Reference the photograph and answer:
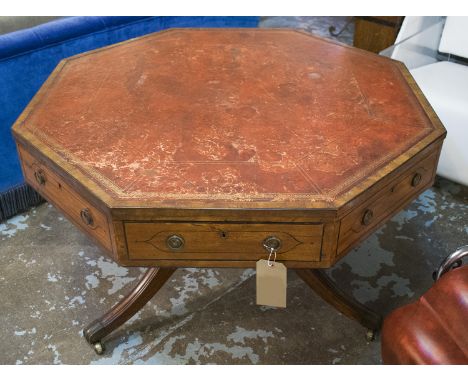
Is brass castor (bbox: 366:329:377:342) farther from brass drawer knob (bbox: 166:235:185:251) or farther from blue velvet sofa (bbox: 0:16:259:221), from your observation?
blue velvet sofa (bbox: 0:16:259:221)

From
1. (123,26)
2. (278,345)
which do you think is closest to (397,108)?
(278,345)

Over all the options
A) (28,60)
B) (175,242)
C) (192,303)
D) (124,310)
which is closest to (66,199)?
(175,242)

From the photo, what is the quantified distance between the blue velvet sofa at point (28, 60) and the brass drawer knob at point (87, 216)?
83 centimetres

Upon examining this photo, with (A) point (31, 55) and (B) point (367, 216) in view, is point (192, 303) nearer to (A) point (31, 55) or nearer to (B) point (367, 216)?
(B) point (367, 216)

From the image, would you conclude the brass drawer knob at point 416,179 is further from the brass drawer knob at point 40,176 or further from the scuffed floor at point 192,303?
the brass drawer knob at point 40,176

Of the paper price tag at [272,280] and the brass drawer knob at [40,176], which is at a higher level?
the brass drawer knob at [40,176]

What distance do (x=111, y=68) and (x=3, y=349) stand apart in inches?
32.9

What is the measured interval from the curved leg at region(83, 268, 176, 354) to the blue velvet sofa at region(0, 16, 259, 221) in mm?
705

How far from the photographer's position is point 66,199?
3.69 feet

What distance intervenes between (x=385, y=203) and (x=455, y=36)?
1281 mm

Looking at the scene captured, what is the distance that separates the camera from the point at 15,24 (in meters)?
2.03

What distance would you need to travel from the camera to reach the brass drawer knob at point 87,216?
106 centimetres

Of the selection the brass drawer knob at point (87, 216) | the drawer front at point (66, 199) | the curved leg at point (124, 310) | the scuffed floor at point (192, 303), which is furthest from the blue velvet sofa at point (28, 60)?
the brass drawer knob at point (87, 216)

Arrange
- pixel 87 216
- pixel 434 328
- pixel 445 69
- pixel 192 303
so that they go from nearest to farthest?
pixel 434 328
pixel 87 216
pixel 192 303
pixel 445 69
